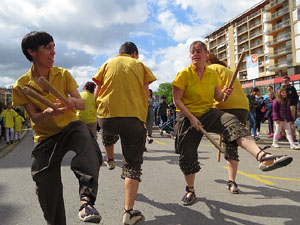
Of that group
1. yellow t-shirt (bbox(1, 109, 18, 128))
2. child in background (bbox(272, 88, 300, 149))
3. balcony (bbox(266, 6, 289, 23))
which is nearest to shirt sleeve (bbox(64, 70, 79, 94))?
child in background (bbox(272, 88, 300, 149))

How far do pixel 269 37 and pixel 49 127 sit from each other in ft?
189

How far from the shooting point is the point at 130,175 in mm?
2510

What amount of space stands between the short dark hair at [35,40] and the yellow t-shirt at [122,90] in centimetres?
68

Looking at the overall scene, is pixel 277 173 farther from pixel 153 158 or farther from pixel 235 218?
pixel 153 158

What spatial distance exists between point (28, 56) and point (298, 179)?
13.5 ft

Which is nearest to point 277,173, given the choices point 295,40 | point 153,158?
point 153,158

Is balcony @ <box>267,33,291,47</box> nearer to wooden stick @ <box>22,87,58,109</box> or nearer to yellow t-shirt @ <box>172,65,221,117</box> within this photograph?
yellow t-shirt @ <box>172,65,221,117</box>

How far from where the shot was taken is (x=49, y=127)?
6.88 ft

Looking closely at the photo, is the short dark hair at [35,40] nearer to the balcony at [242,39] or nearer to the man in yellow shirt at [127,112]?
the man in yellow shirt at [127,112]

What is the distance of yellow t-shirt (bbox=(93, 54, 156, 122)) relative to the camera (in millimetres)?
2471

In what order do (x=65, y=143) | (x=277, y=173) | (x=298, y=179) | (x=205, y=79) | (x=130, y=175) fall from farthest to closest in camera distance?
1. (x=277, y=173)
2. (x=298, y=179)
3. (x=205, y=79)
4. (x=130, y=175)
5. (x=65, y=143)

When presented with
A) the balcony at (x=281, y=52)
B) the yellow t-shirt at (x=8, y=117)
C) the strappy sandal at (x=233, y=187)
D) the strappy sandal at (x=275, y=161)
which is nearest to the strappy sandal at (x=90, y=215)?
the strappy sandal at (x=275, y=161)

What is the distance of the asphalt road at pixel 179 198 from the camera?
8.67ft

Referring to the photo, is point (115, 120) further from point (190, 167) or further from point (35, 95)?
point (190, 167)
